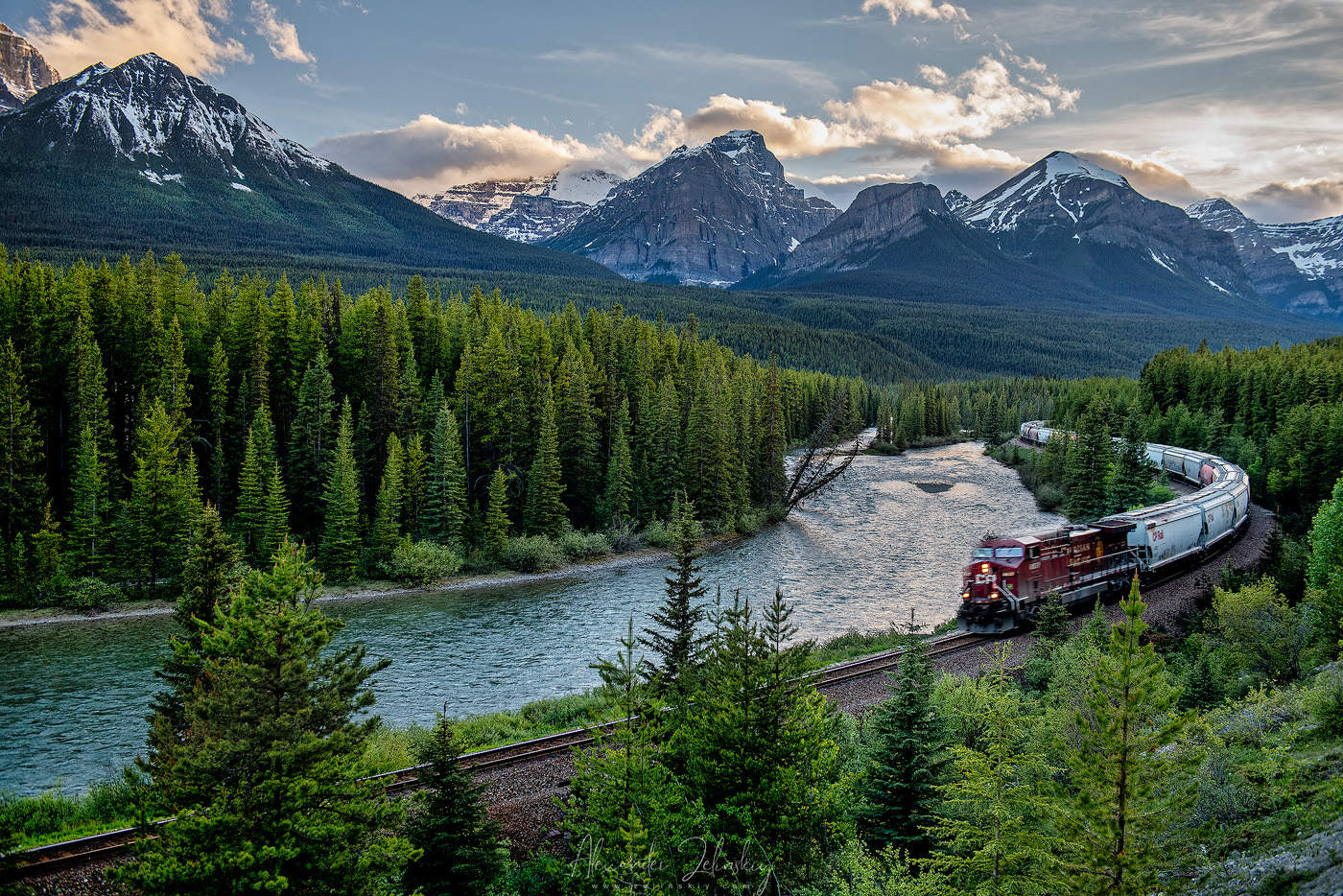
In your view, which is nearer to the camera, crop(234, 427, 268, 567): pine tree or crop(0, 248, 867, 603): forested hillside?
crop(0, 248, 867, 603): forested hillside

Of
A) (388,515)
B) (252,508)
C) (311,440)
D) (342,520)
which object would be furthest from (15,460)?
(388,515)

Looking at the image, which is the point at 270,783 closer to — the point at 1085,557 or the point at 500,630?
the point at 500,630

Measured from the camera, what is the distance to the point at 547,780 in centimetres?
2292

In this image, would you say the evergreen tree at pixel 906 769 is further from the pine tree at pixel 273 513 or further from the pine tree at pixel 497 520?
the pine tree at pixel 273 513

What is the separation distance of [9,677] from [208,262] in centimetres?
17604

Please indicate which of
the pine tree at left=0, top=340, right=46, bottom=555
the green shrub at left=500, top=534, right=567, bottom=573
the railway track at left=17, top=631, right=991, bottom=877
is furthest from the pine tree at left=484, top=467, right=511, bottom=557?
the railway track at left=17, top=631, right=991, bottom=877

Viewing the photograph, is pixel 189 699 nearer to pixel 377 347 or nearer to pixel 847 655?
pixel 847 655

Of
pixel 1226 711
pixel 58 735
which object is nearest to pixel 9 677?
pixel 58 735

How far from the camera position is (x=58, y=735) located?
1202 inches

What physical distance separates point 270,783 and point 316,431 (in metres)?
55.0

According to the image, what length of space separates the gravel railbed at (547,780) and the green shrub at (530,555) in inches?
1361

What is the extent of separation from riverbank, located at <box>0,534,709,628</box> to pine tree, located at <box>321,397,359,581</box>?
2249mm

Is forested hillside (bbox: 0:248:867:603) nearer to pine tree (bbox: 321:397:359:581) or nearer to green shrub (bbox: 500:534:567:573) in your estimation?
pine tree (bbox: 321:397:359:581)

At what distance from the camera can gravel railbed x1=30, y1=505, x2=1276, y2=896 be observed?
668 inches
